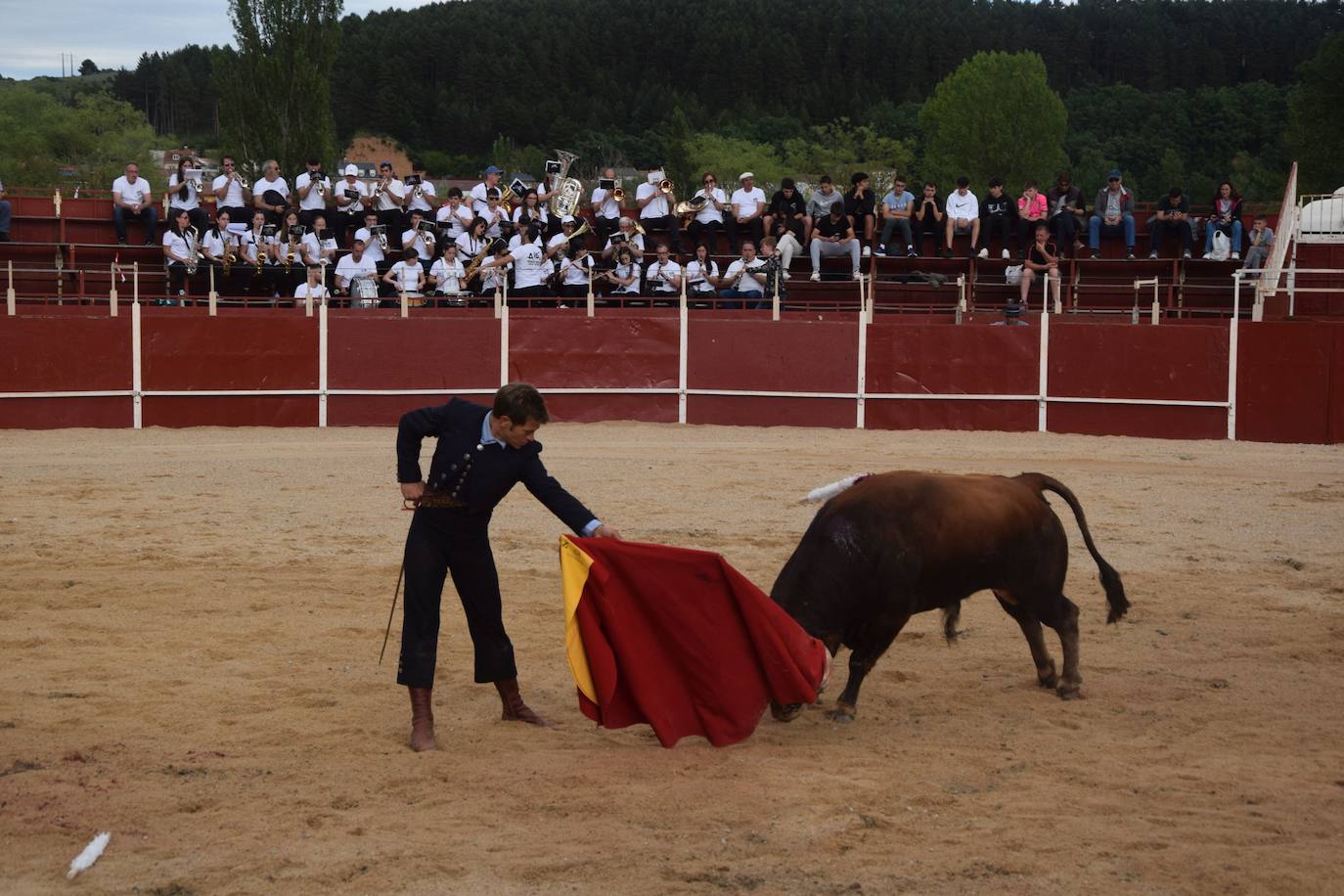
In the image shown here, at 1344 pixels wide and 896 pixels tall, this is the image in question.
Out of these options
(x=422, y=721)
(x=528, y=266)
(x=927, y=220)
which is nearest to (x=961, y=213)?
(x=927, y=220)

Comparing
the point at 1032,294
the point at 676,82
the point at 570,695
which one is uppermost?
the point at 676,82

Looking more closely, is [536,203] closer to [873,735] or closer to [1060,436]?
[1060,436]

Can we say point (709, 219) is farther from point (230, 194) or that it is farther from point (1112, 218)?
point (230, 194)

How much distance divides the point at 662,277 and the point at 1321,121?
4840cm

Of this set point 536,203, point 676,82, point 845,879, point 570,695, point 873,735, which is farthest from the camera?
point 676,82

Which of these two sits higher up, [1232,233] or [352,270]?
[1232,233]

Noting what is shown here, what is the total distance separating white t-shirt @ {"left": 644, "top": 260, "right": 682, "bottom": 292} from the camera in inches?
766

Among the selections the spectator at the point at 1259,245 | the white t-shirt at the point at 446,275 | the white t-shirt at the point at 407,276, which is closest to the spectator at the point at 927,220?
the spectator at the point at 1259,245

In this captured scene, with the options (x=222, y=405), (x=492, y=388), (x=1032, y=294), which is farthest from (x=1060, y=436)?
(x=222, y=405)

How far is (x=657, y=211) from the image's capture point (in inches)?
821

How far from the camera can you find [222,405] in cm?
1784

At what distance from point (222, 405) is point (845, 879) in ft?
48.1

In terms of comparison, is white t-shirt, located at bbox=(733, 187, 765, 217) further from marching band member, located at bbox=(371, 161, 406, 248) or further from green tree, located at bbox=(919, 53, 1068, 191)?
green tree, located at bbox=(919, 53, 1068, 191)

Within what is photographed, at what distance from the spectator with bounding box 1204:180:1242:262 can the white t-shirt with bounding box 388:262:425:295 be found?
35.6 ft
